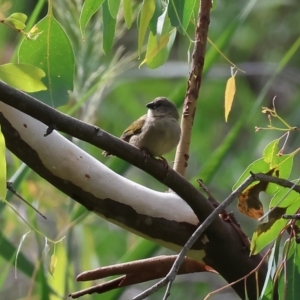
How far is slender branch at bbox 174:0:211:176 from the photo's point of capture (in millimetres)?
1733

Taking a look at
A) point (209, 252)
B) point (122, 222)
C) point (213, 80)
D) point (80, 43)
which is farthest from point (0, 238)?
point (213, 80)

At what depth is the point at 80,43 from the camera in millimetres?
2568

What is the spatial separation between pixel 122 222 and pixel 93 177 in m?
0.13

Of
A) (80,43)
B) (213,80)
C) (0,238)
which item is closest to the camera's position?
(0,238)

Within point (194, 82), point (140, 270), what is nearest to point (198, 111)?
point (194, 82)

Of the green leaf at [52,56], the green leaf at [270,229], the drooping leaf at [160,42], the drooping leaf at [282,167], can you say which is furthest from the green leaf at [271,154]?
the green leaf at [52,56]

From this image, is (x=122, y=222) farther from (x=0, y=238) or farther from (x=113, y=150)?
(x=0, y=238)

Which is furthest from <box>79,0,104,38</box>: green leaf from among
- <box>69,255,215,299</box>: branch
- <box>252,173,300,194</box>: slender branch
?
<box>69,255,215,299</box>: branch

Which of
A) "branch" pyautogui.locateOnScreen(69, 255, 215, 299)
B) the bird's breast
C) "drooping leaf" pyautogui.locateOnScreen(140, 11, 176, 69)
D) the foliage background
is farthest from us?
the foliage background

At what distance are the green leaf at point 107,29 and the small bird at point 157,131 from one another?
0.72 m

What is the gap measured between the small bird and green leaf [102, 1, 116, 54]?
0.72 meters

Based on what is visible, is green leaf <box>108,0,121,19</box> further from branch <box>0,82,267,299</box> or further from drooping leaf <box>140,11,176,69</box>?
branch <box>0,82,267,299</box>

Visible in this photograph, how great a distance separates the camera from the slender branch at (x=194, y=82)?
173 centimetres

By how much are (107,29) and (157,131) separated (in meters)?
0.90
